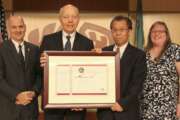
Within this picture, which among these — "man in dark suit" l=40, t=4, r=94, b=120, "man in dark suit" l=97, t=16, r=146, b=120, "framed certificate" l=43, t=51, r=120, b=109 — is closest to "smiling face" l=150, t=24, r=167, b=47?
"man in dark suit" l=97, t=16, r=146, b=120

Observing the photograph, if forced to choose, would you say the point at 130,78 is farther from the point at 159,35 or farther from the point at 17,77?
the point at 17,77

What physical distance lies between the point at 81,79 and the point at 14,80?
512 mm

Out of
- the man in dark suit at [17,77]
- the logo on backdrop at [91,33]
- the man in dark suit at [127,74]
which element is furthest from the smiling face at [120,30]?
the logo on backdrop at [91,33]

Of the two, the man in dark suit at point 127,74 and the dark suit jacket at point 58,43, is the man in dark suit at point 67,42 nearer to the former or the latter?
the dark suit jacket at point 58,43

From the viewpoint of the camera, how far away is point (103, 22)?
15.4 feet

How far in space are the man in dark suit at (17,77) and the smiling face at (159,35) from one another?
983 mm

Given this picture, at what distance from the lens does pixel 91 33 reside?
470cm

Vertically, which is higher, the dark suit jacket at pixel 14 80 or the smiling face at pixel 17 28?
the smiling face at pixel 17 28

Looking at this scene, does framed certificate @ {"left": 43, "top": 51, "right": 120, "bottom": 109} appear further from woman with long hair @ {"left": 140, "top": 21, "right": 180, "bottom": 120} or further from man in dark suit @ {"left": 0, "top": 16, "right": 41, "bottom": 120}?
woman with long hair @ {"left": 140, "top": 21, "right": 180, "bottom": 120}

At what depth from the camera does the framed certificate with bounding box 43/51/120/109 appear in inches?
115

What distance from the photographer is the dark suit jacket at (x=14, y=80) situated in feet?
9.73

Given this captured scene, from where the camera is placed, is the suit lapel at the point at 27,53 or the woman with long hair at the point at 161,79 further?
the woman with long hair at the point at 161,79

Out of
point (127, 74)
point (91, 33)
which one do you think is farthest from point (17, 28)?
point (91, 33)

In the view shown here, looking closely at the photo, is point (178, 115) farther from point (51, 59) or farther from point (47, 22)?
point (47, 22)
